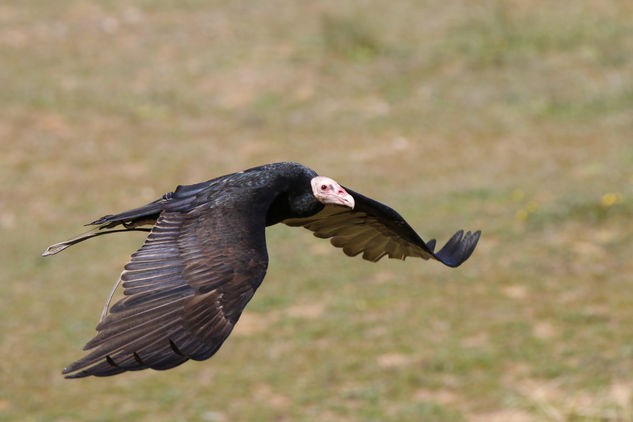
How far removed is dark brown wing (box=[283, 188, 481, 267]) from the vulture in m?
0.36

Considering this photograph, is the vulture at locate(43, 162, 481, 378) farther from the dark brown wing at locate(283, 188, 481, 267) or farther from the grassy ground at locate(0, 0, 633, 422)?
the grassy ground at locate(0, 0, 633, 422)

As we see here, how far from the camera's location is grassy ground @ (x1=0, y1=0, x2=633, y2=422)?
Answer: 11.1 meters

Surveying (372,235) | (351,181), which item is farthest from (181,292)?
(351,181)

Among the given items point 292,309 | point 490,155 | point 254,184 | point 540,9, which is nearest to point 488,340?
point 292,309

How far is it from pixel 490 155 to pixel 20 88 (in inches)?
332

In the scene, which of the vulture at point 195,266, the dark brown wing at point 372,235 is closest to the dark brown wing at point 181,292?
the vulture at point 195,266

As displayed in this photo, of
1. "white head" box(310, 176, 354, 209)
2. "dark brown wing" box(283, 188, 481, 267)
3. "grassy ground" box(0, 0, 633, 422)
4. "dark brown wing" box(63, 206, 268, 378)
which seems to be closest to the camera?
"dark brown wing" box(63, 206, 268, 378)

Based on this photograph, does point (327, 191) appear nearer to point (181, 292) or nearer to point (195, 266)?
point (195, 266)

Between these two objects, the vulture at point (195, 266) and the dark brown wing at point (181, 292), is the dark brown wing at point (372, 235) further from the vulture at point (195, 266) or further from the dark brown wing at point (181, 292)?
the dark brown wing at point (181, 292)

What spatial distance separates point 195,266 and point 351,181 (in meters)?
11.3

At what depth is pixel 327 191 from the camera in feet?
17.9

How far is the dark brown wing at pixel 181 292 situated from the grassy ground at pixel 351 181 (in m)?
4.93

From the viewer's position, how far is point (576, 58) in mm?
18766

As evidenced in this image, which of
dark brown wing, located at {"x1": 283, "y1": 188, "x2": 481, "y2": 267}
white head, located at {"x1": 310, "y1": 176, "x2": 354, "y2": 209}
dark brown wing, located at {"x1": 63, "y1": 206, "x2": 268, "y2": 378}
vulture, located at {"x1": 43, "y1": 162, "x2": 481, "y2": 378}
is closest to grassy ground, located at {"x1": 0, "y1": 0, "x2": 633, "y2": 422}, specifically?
dark brown wing, located at {"x1": 283, "y1": 188, "x2": 481, "y2": 267}
